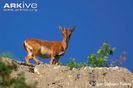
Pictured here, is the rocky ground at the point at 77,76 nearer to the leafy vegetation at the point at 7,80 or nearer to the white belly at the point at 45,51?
the white belly at the point at 45,51

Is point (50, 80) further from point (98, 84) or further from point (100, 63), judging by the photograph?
point (100, 63)

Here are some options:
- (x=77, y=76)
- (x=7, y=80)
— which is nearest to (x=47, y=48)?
(x=77, y=76)

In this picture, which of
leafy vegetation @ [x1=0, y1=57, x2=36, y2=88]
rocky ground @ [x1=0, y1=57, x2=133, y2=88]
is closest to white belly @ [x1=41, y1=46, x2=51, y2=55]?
rocky ground @ [x1=0, y1=57, x2=133, y2=88]

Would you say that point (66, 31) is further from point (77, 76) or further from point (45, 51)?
point (77, 76)

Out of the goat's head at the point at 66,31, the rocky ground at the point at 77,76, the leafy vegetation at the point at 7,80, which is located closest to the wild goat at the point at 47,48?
the goat's head at the point at 66,31

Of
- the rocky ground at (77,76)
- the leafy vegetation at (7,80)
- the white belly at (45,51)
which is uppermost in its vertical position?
the white belly at (45,51)

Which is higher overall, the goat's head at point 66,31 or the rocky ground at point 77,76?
the goat's head at point 66,31

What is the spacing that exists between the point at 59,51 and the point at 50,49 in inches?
15.9

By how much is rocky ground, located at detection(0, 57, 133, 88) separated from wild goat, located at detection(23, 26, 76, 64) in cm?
320

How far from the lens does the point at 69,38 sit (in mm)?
29000

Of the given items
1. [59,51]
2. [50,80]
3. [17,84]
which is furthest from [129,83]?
[17,84]

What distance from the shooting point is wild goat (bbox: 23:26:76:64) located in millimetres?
28234

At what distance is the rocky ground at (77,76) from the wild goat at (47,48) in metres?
3.20

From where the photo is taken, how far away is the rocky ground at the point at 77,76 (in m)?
23.6
